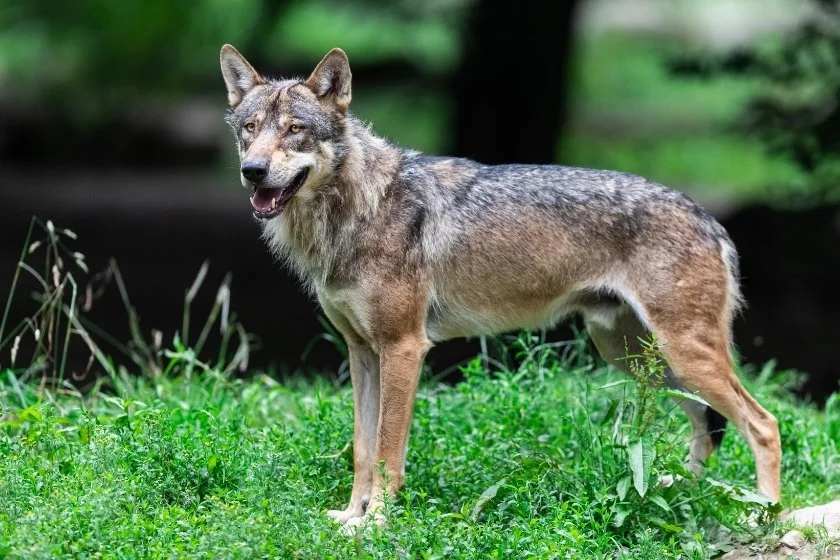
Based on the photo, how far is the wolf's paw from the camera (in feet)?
19.6

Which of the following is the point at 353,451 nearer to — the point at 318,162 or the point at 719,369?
the point at 318,162

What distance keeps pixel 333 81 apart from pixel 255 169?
0.77 m

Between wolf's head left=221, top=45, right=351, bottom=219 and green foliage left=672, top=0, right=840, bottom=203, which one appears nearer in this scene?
wolf's head left=221, top=45, right=351, bottom=219

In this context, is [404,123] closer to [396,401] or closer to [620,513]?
[396,401]

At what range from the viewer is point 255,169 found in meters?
5.61

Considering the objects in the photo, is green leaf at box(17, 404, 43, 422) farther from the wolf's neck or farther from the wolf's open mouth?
the wolf's neck

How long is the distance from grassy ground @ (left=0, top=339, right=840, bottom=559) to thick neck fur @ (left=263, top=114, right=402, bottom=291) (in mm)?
1008

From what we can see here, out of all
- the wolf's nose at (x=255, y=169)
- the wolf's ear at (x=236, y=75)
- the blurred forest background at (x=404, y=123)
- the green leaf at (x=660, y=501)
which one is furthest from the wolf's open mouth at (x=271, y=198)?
the blurred forest background at (x=404, y=123)

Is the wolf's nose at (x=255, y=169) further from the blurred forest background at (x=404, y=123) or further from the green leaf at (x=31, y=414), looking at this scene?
the blurred forest background at (x=404, y=123)

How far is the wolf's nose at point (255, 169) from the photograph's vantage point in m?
5.61

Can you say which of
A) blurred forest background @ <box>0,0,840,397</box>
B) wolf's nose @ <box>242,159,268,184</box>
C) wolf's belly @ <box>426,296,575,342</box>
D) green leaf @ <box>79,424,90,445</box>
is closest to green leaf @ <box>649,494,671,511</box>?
wolf's belly @ <box>426,296,575,342</box>

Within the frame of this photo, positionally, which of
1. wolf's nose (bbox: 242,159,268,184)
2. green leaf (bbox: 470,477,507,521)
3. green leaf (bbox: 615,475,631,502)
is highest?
wolf's nose (bbox: 242,159,268,184)

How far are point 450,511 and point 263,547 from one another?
1.35 metres

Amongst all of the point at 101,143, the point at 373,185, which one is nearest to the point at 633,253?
the point at 373,185
